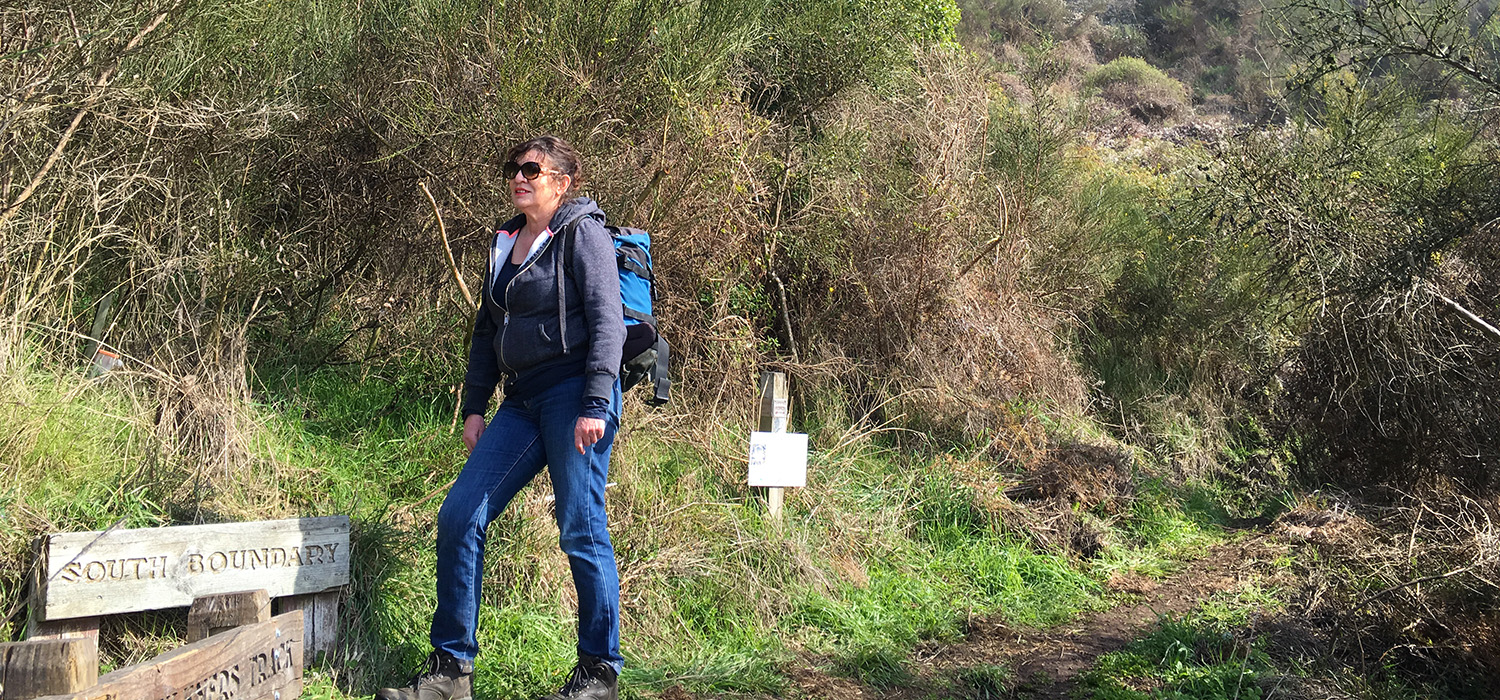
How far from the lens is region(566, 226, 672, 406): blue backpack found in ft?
12.5

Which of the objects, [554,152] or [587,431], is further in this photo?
[554,152]

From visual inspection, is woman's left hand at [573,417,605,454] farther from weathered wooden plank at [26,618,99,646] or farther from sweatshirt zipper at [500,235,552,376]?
weathered wooden plank at [26,618,99,646]

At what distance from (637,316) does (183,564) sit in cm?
169

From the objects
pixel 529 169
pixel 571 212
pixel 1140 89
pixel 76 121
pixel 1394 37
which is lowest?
pixel 571 212

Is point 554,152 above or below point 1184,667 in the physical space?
above

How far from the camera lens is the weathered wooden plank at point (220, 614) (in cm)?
354

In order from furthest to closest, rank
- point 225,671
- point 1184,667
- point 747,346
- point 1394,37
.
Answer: point 1394,37 → point 747,346 → point 1184,667 → point 225,671

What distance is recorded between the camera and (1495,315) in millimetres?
6457

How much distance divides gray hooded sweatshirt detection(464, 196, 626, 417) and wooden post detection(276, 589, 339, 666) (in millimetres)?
1054

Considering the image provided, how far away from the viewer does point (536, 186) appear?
147 inches

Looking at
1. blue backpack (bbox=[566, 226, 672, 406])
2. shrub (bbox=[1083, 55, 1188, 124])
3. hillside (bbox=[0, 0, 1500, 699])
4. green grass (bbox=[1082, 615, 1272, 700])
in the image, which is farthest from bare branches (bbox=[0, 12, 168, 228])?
shrub (bbox=[1083, 55, 1188, 124])

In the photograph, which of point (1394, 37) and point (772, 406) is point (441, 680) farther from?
point (1394, 37)

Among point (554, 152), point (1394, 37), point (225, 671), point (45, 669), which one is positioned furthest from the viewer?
point (1394, 37)

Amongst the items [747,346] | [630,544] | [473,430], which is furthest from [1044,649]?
[473,430]
